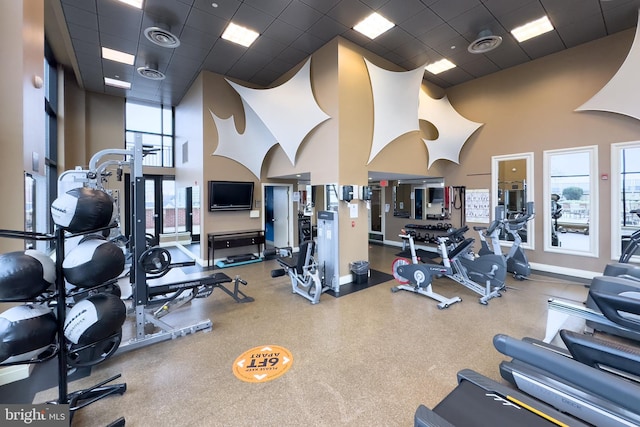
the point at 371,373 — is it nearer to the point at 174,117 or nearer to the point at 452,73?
the point at 452,73

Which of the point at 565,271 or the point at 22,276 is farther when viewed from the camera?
the point at 565,271

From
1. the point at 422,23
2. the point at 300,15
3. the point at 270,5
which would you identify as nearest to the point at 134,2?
the point at 270,5

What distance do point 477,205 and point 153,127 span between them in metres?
9.88

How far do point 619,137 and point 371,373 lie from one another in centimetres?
630

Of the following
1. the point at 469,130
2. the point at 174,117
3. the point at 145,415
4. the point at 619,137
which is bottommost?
the point at 145,415

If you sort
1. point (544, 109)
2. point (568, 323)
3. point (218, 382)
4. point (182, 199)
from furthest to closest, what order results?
point (182, 199)
point (544, 109)
point (568, 323)
point (218, 382)

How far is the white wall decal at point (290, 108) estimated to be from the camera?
4.98 metres

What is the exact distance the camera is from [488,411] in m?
1.65

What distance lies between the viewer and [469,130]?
261 inches

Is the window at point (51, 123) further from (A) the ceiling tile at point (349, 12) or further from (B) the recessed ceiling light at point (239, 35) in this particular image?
(A) the ceiling tile at point (349, 12)

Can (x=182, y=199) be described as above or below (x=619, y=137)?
below

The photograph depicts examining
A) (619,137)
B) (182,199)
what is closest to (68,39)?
(182,199)

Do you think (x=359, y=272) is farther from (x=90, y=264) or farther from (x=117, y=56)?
(x=117, y=56)

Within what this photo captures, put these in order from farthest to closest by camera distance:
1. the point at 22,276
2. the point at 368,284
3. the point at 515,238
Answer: the point at 515,238 → the point at 368,284 → the point at 22,276
